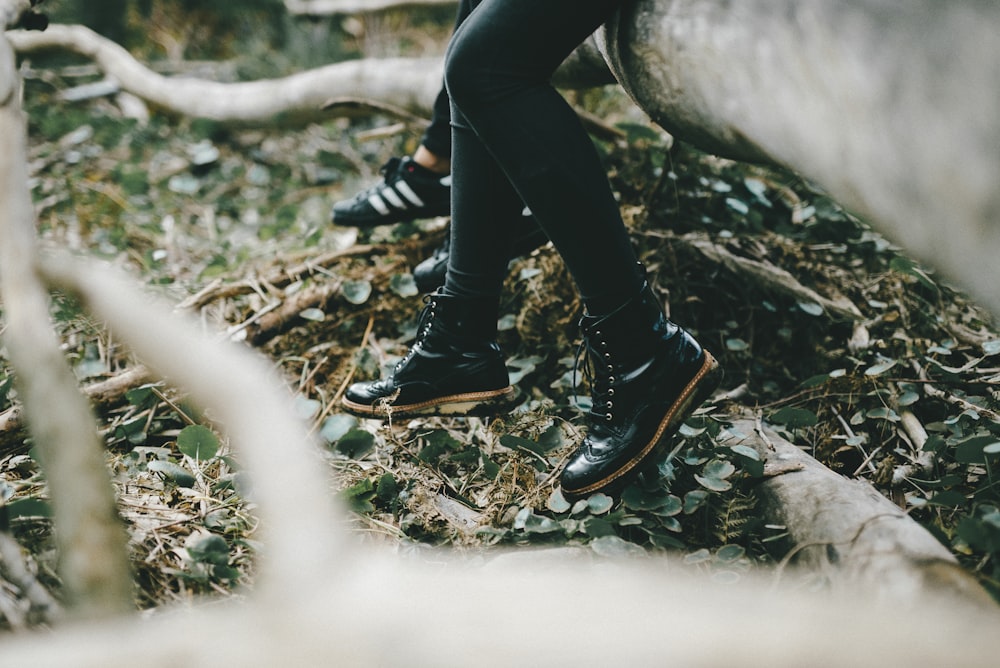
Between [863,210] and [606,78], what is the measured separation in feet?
2.71

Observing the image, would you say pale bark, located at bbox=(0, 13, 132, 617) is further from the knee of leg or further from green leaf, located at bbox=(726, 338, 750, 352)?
green leaf, located at bbox=(726, 338, 750, 352)

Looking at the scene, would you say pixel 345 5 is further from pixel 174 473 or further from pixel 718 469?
pixel 718 469

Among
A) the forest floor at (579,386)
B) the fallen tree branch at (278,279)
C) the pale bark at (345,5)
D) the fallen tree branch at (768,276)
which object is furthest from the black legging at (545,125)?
the pale bark at (345,5)

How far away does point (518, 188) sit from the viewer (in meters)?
1.06

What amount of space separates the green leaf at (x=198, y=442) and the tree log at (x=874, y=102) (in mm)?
1021

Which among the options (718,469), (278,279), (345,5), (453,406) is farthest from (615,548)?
(345,5)

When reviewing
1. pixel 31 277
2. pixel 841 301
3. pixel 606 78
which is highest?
pixel 606 78

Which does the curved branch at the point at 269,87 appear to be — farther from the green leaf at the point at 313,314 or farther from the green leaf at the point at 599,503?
the green leaf at the point at 599,503

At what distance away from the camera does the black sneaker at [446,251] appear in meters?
1.48

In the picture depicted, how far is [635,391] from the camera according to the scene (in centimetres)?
110

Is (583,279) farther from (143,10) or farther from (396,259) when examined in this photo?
(143,10)

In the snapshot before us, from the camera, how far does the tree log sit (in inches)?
25.8

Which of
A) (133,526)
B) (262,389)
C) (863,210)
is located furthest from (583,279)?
(133,526)

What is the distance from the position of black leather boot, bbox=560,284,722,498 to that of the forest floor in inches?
2.2
